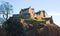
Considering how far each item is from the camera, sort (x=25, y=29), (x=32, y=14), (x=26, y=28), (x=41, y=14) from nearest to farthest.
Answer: (x=25, y=29) < (x=26, y=28) < (x=32, y=14) < (x=41, y=14)

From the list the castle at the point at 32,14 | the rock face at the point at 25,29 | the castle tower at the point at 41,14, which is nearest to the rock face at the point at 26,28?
the rock face at the point at 25,29

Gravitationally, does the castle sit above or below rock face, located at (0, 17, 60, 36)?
above

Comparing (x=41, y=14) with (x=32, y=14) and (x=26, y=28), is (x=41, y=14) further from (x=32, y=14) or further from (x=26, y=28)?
(x=26, y=28)

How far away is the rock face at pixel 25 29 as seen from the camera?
287 feet

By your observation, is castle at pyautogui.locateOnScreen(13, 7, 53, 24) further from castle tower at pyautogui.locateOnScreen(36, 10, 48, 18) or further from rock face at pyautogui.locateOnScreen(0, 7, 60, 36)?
rock face at pyautogui.locateOnScreen(0, 7, 60, 36)

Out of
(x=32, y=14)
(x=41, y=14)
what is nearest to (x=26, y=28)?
(x=32, y=14)

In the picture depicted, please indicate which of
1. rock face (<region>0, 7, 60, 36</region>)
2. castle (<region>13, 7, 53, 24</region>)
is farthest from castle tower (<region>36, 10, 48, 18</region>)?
rock face (<region>0, 7, 60, 36</region>)

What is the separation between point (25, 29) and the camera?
89.1 m

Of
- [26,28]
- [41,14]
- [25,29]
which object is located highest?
[41,14]

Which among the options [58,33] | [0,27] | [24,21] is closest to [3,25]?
[0,27]

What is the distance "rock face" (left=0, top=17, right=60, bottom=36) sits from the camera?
8762 cm

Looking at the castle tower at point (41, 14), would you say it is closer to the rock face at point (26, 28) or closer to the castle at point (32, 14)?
the castle at point (32, 14)

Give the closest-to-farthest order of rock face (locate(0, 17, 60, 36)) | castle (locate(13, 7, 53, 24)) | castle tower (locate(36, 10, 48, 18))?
rock face (locate(0, 17, 60, 36))
castle (locate(13, 7, 53, 24))
castle tower (locate(36, 10, 48, 18))

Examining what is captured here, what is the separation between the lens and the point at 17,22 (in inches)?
3600
